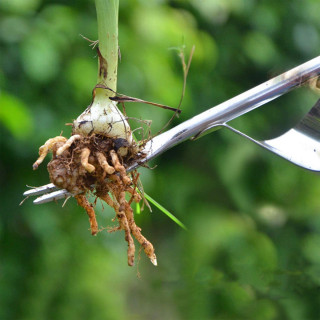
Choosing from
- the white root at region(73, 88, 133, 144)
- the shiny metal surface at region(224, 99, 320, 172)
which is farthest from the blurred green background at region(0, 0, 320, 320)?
the white root at region(73, 88, 133, 144)

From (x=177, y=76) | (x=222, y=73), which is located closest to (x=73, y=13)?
(x=177, y=76)

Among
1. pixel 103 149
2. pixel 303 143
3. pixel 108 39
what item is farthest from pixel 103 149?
pixel 303 143

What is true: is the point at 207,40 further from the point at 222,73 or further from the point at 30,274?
the point at 30,274

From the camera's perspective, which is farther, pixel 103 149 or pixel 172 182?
pixel 172 182

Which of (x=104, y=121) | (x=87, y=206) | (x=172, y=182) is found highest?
(x=104, y=121)

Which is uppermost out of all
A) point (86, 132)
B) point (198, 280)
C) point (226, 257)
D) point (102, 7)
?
point (102, 7)

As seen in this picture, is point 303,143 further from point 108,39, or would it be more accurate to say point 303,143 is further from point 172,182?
point 172,182

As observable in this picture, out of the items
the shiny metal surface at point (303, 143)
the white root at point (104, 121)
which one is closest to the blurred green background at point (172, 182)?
the shiny metal surface at point (303, 143)
